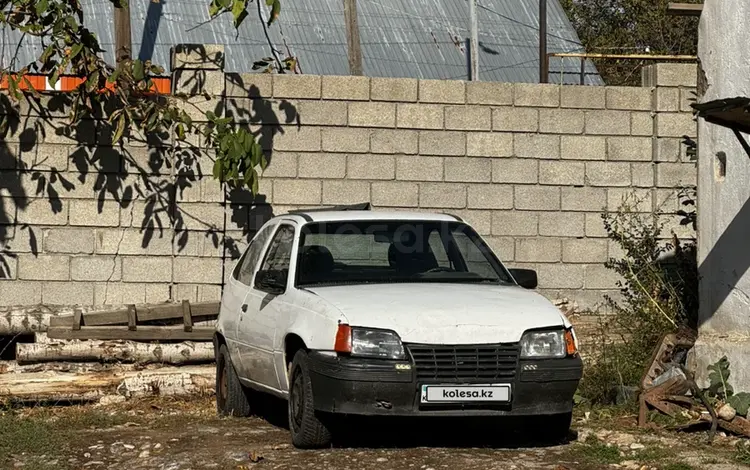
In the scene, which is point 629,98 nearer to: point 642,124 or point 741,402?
point 642,124

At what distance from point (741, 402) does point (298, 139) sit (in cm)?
515

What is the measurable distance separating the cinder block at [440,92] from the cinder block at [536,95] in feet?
1.81

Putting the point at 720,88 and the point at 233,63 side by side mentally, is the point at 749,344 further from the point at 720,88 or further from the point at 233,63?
the point at 233,63

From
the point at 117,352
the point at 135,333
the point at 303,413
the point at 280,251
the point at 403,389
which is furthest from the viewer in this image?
the point at 135,333

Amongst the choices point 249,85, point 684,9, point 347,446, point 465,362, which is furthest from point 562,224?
point 465,362

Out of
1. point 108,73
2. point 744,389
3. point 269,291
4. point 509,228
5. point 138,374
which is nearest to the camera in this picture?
point 269,291

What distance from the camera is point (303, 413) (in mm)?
7648

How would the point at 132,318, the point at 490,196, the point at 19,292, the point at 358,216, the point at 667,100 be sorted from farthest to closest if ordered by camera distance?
the point at 667,100 < the point at 490,196 < the point at 19,292 < the point at 132,318 < the point at 358,216

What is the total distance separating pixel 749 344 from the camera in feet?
29.7

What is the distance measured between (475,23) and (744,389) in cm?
1736

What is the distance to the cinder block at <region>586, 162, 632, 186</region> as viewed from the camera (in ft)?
41.9

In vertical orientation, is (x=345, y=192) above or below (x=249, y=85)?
below

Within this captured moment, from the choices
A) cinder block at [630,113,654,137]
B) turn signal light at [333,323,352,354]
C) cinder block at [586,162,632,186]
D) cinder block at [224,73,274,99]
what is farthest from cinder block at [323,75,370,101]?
turn signal light at [333,323,352,354]

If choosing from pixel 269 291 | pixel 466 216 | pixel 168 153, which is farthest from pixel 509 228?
pixel 269 291
